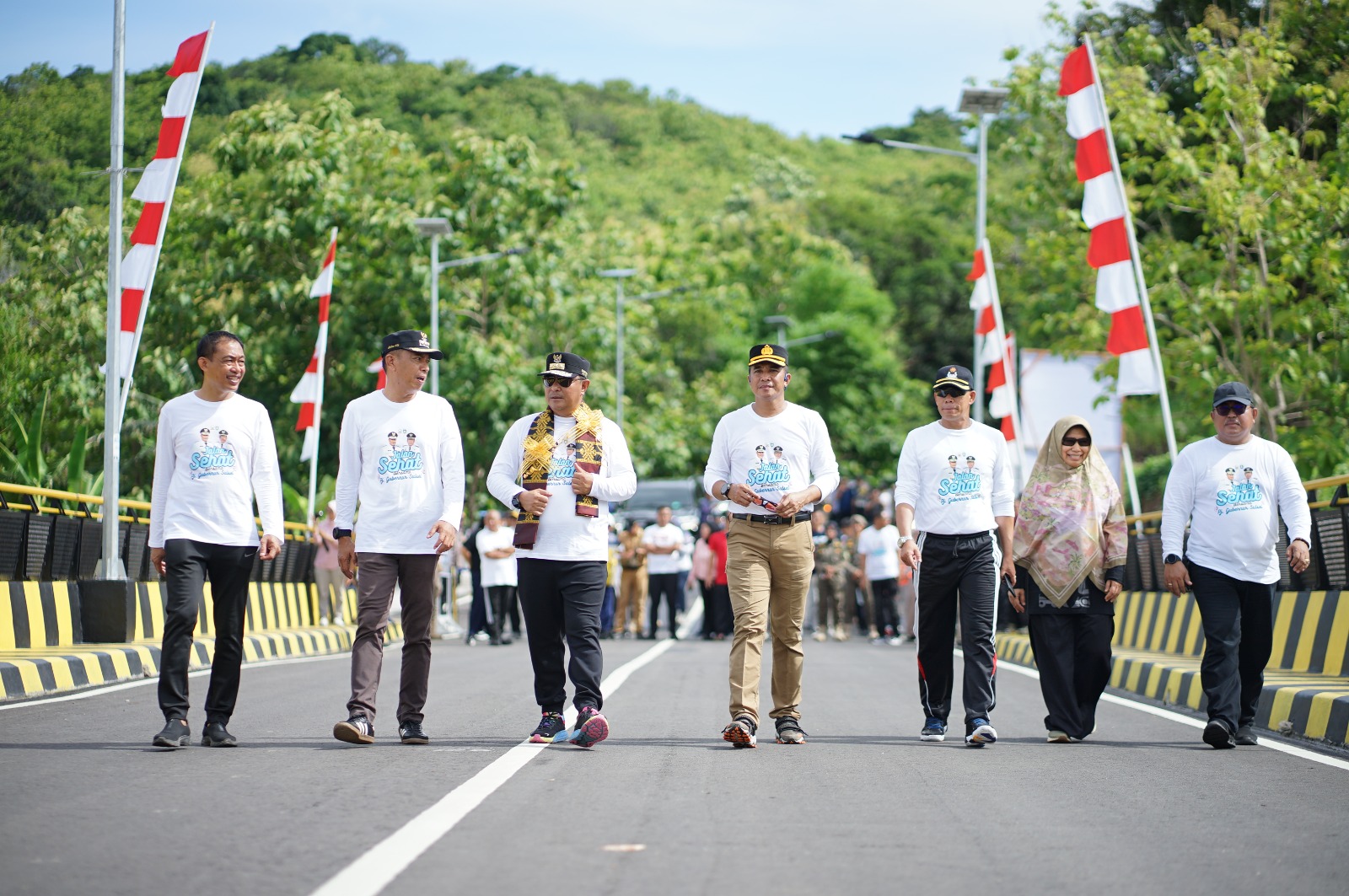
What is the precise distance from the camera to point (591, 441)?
28.4 feet

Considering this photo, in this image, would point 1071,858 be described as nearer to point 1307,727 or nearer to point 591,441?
point 591,441

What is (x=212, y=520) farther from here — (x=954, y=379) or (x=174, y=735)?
(x=954, y=379)

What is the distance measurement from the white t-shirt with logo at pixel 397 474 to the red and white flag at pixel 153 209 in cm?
762

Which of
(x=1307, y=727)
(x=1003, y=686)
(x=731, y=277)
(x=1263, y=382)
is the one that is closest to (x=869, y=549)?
(x=1263, y=382)

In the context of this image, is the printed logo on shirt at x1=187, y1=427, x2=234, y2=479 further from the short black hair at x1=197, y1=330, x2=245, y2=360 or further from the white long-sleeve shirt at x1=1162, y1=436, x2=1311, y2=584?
the white long-sleeve shirt at x1=1162, y1=436, x2=1311, y2=584

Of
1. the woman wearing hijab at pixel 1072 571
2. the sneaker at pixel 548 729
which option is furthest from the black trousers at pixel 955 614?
the sneaker at pixel 548 729

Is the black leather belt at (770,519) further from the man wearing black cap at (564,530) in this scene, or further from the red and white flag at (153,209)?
the red and white flag at (153,209)

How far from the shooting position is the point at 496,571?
2369cm

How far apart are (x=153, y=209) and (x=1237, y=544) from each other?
33.8 ft

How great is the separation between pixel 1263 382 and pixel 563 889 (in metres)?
23.5

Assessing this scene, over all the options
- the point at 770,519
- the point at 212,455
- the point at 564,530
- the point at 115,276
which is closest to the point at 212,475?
the point at 212,455

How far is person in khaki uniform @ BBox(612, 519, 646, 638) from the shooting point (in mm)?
26859

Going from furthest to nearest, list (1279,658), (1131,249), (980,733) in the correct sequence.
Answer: (1131,249), (1279,658), (980,733)

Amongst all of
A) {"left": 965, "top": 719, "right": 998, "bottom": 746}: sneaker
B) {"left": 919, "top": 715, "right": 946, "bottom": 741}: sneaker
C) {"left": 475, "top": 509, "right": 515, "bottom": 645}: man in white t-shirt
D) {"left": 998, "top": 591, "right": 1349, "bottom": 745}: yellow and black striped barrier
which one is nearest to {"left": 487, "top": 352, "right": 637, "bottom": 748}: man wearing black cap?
{"left": 919, "top": 715, "right": 946, "bottom": 741}: sneaker
